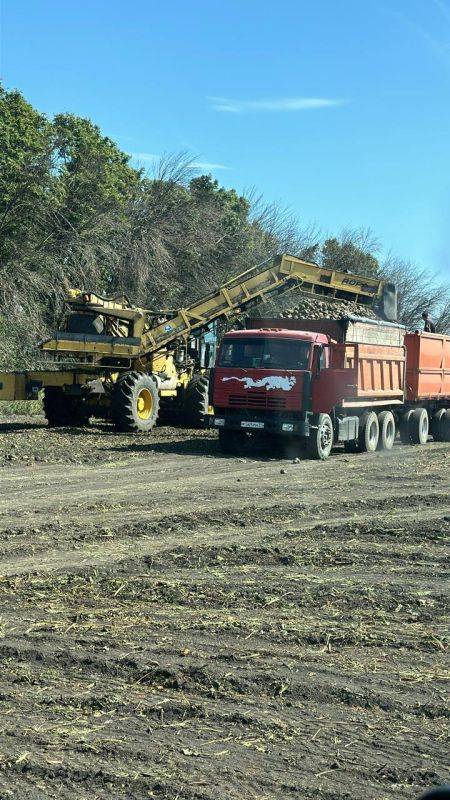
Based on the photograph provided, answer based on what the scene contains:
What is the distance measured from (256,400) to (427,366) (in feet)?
22.8

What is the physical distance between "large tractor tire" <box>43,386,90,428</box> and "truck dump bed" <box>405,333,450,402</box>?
7.78 m

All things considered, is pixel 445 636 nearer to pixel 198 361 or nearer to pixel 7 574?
pixel 7 574

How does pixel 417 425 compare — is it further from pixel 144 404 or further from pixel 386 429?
pixel 144 404

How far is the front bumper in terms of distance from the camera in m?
19.7

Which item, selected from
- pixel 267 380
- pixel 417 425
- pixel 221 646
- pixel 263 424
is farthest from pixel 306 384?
pixel 221 646

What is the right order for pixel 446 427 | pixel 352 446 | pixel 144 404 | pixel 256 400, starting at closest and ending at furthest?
1. pixel 256 400
2. pixel 352 446
3. pixel 144 404
4. pixel 446 427

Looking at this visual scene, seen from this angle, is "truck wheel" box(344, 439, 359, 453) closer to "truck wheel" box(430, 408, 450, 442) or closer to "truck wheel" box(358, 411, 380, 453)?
"truck wheel" box(358, 411, 380, 453)

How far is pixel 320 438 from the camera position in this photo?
66.1 feet

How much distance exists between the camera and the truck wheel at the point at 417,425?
2495cm

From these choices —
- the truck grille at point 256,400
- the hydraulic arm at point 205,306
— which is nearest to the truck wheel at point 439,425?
the hydraulic arm at point 205,306

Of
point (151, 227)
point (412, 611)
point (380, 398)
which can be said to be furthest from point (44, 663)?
point (151, 227)

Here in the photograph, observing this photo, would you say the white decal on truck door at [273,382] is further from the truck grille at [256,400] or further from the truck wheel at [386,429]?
the truck wheel at [386,429]

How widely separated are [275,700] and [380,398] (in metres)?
16.9

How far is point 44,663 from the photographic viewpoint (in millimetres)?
6523
